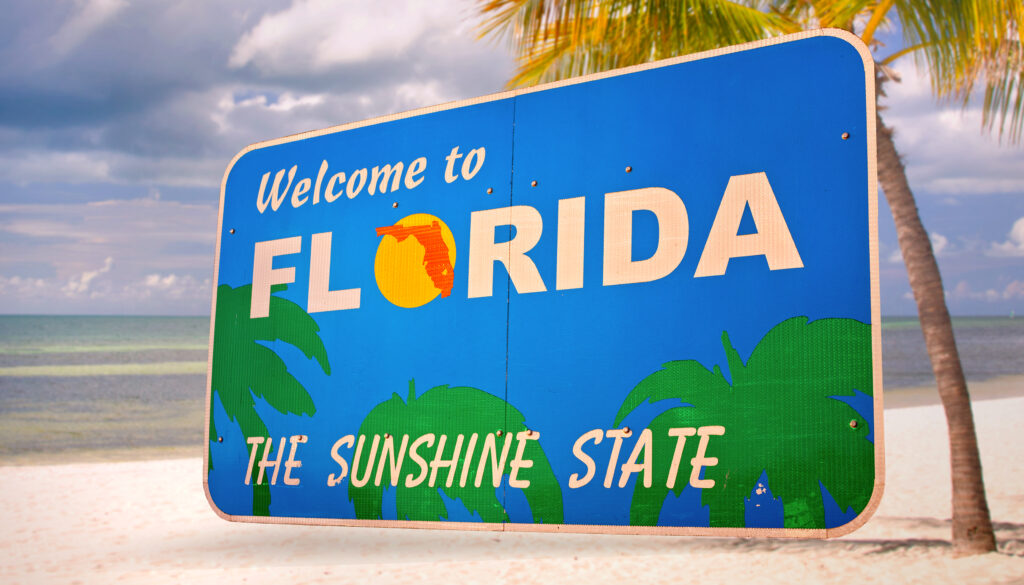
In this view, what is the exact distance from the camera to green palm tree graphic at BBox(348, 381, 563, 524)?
2.10 meters

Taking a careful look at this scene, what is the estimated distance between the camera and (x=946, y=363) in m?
5.54

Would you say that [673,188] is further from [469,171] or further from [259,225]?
[259,225]

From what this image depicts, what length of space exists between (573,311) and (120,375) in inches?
1283

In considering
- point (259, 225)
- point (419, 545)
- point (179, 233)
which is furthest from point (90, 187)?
point (259, 225)

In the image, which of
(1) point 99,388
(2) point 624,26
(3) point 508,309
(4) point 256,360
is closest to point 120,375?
(1) point 99,388

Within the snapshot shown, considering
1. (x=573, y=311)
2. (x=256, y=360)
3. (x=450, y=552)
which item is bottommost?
(x=450, y=552)

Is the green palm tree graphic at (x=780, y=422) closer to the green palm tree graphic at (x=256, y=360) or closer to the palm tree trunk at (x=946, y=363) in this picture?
the green palm tree graphic at (x=256, y=360)

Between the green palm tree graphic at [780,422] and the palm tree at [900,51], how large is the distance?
292cm

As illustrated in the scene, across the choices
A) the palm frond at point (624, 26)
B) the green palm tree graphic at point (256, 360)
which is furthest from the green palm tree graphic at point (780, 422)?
the palm frond at point (624, 26)

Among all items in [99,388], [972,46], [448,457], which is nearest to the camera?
[448,457]

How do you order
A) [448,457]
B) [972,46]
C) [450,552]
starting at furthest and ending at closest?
1. [450,552]
2. [972,46]
3. [448,457]

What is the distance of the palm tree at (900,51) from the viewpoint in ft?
14.9

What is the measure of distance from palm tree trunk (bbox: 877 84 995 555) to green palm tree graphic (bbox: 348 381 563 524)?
446 centimetres

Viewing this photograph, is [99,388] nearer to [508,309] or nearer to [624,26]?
[624,26]
